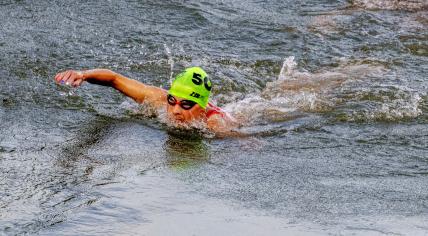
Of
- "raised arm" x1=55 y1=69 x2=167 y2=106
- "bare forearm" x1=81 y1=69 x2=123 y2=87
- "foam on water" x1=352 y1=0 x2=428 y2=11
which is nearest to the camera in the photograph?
"bare forearm" x1=81 y1=69 x2=123 y2=87

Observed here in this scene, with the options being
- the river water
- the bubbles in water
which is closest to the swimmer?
the river water

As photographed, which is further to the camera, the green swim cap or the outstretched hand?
the green swim cap

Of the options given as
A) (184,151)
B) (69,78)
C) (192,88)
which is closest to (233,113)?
(192,88)

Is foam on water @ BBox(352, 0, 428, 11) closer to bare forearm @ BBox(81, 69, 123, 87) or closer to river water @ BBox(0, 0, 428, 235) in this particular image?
river water @ BBox(0, 0, 428, 235)

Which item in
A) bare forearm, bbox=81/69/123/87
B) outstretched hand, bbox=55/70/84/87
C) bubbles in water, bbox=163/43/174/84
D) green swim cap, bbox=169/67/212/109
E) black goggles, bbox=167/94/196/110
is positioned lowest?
bubbles in water, bbox=163/43/174/84

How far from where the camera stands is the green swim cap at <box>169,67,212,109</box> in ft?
32.4

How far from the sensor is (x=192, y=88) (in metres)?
9.88

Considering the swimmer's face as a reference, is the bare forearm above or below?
above

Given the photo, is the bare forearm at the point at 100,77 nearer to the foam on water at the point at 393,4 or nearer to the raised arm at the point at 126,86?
the raised arm at the point at 126,86

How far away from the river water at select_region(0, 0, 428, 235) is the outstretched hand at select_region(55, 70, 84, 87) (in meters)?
0.56

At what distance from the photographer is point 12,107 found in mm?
9656

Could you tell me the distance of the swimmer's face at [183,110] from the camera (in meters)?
9.77

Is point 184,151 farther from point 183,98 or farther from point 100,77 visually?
point 100,77

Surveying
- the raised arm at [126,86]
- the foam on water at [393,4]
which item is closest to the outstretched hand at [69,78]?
the raised arm at [126,86]
